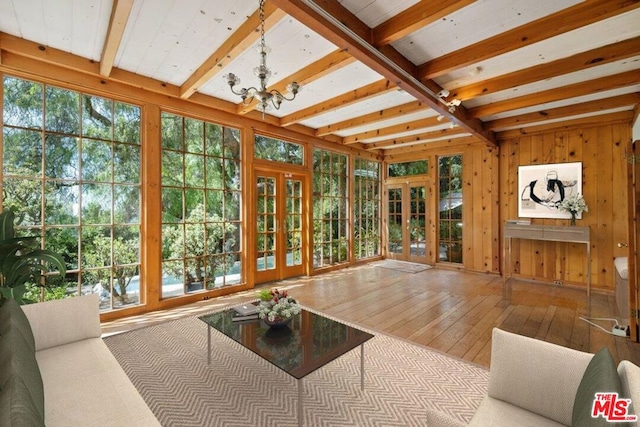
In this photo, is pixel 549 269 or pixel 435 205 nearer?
pixel 549 269

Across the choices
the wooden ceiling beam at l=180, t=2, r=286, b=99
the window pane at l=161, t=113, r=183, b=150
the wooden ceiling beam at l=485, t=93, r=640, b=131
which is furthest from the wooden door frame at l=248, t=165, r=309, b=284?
the wooden ceiling beam at l=485, t=93, r=640, b=131

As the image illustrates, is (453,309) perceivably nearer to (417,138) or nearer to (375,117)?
(375,117)

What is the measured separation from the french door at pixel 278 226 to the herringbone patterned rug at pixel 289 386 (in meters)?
2.27

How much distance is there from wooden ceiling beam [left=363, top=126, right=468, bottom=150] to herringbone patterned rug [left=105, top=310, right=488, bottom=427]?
405cm

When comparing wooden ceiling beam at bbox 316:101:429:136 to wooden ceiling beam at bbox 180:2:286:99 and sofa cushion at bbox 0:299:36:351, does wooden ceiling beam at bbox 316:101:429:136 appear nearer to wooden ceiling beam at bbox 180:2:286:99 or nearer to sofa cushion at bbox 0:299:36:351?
wooden ceiling beam at bbox 180:2:286:99

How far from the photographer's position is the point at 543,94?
367cm

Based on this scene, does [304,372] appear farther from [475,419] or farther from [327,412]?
[475,419]

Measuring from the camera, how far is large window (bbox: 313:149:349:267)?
5.91 meters

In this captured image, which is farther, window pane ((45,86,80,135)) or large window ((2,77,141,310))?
window pane ((45,86,80,135))

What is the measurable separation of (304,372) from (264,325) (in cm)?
76

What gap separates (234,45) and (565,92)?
3.84 m

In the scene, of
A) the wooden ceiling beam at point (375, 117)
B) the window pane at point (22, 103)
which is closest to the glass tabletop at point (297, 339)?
the window pane at point (22, 103)

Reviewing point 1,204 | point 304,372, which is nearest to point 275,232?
point 1,204

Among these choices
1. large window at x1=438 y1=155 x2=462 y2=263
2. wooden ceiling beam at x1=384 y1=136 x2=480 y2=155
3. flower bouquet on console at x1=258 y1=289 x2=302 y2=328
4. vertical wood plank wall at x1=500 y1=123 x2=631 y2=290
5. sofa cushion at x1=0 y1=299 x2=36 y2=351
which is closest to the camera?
sofa cushion at x1=0 y1=299 x2=36 y2=351
